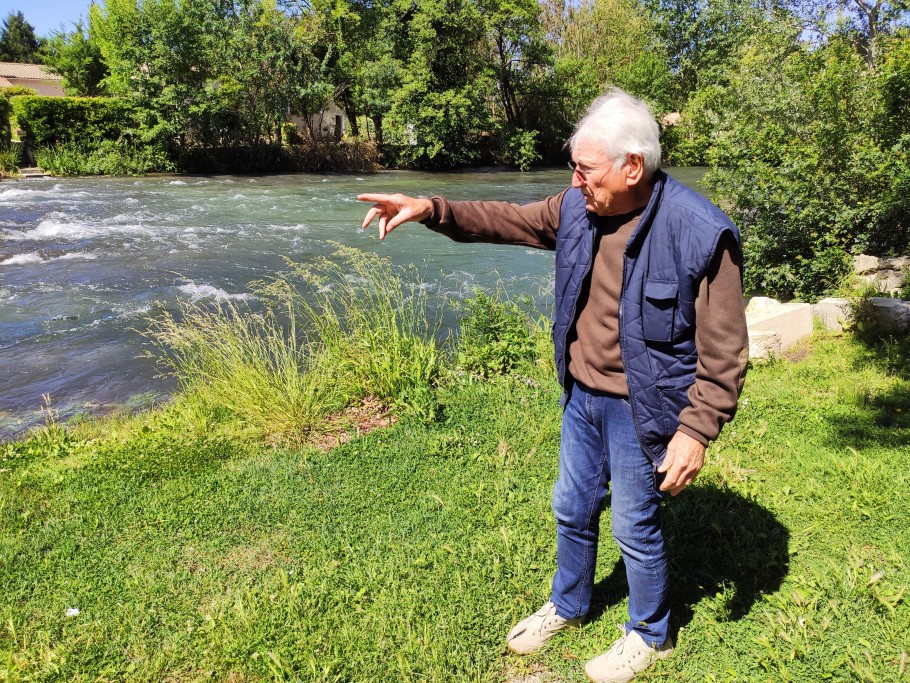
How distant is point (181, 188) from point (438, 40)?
13.6m

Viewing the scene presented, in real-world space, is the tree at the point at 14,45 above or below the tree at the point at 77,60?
above

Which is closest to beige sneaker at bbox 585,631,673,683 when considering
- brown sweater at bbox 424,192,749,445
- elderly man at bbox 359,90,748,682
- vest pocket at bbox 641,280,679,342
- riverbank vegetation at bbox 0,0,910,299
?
elderly man at bbox 359,90,748,682

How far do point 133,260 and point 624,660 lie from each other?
12.0 m

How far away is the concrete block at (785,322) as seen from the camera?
607 cm

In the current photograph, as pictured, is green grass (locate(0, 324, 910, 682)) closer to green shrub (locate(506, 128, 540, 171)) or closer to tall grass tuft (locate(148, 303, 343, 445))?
tall grass tuft (locate(148, 303, 343, 445))

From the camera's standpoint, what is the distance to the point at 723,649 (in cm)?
270

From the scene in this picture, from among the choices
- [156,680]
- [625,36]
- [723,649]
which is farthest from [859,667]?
[625,36]

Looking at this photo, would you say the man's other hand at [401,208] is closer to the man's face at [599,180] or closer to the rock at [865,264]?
the man's face at [599,180]

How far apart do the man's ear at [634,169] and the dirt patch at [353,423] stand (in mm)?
3065

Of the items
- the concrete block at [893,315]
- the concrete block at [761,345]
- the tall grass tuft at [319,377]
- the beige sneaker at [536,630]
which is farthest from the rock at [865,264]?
the beige sneaker at [536,630]

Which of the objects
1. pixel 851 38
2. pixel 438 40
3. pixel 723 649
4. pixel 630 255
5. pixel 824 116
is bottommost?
pixel 723 649

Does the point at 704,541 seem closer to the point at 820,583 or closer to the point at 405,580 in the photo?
the point at 820,583

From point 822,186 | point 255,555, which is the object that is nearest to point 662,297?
A: point 255,555

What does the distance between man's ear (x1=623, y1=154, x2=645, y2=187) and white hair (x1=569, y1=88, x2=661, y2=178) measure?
0.01m
